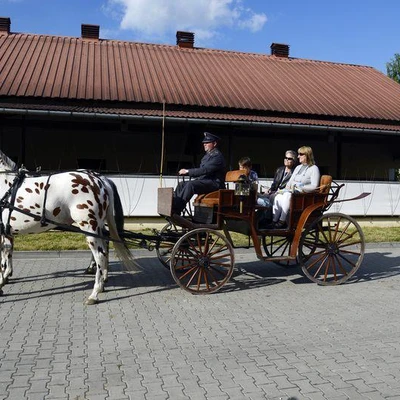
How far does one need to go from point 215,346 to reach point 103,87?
33.1 ft

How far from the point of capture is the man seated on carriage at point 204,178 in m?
6.04

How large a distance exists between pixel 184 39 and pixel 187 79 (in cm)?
431

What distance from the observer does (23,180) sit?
18.8 feet

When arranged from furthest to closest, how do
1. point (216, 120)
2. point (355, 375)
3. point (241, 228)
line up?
point (216, 120) < point (241, 228) < point (355, 375)

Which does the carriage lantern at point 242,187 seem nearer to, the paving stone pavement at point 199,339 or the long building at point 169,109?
the paving stone pavement at point 199,339

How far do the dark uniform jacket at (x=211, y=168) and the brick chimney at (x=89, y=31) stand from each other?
506 inches

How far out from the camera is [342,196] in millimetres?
12914

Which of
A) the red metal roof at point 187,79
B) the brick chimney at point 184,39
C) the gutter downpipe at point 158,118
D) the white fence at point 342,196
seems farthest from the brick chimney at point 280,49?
the white fence at point 342,196

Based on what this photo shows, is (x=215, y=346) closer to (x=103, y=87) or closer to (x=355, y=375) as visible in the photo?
(x=355, y=375)

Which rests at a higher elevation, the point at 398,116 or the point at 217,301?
the point at 398,116

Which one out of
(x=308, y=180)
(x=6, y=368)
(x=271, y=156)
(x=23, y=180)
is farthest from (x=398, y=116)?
(x=6, y=368)

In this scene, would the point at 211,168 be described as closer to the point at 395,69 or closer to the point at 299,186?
the point at 299,186

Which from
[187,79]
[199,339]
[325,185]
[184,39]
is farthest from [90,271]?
[184,39]

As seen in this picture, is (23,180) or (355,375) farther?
(23,180)
